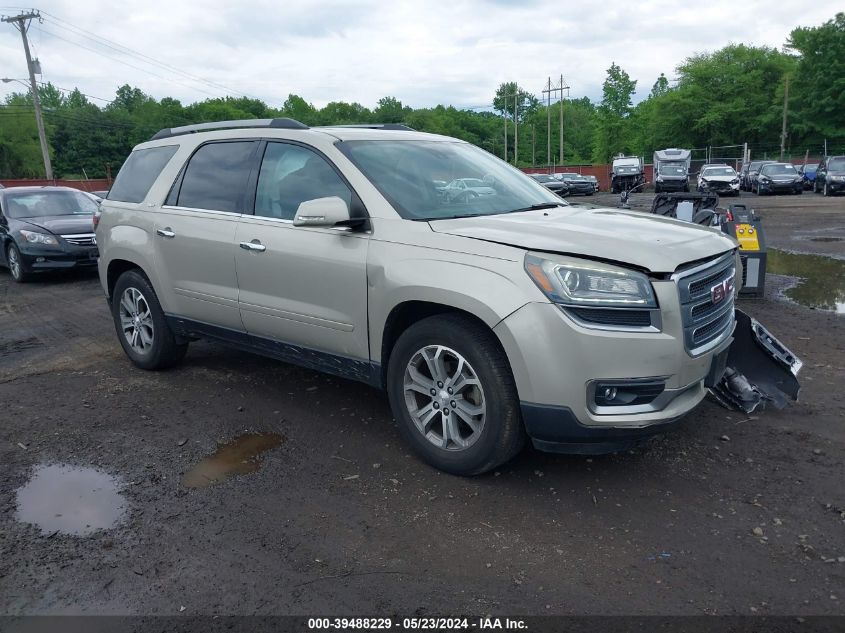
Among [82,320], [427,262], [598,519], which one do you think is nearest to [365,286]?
[427,262]

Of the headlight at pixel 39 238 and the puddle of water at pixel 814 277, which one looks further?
the headlight at pixel 39 238

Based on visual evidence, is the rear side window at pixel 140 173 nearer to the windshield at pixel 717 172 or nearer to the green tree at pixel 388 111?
the windshield at pixel 717 172

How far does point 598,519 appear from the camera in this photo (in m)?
3.41

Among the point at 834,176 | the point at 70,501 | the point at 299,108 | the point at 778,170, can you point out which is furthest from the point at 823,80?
the point at 299,108

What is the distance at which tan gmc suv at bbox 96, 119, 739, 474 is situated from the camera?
3312 millimetres

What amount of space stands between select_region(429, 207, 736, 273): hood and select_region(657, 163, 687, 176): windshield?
35.5 meters

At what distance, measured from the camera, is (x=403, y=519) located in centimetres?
346

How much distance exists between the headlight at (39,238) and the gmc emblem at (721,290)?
10.8m

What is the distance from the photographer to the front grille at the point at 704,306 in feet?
11.1

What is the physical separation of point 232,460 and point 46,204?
10.4 metres

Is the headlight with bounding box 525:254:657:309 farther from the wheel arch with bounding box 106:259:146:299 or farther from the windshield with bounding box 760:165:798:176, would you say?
the windshield with bounding box 760:165:798:176

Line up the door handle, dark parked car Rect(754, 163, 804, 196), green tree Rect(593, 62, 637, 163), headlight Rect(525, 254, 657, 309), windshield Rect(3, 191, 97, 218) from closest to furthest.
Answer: headlight Rect(525, 254, 657, 309) < the door handle < windshield Rect(3, 191, 97, 218) < dark parked car Rect(754, 163, 804, 196) < green tree Rect(593, 62, 637, 163)

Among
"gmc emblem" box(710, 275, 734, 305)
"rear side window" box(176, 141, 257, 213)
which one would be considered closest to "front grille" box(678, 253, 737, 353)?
"gmc emblem" box(710, 275, 734, 305)

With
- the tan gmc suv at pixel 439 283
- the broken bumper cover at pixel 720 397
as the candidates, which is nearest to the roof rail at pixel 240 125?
the tan gmc suv at pixel 439 283
